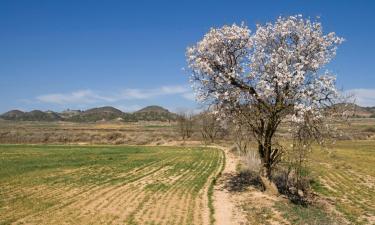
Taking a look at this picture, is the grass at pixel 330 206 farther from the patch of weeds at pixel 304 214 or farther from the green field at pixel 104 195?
the green field at pixel 104 195

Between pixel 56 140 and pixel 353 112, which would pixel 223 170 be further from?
pixel 56 140

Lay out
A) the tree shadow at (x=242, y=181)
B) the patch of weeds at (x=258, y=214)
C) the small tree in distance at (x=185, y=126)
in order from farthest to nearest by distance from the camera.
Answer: the small tree in distance at (x=185, y=126), the tree shadow at (x=242, y=181), the patch of weeds at (x=258, y=214)

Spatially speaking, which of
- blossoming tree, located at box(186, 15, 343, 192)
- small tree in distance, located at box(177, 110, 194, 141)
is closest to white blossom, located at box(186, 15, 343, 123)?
blossoming tree, located at box(186, 15, 343, 192)

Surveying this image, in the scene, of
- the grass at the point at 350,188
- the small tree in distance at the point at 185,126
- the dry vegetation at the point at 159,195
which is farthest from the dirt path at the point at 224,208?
the small tree in distance at the point at 185,126

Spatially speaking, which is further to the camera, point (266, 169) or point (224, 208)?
point (266, 169)

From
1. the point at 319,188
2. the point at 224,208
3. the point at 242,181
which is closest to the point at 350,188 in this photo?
the point at 319,188

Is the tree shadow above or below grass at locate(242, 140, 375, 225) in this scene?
above

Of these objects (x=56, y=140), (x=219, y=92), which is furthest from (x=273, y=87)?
(x=56, y=140)

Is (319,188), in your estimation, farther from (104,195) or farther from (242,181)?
(104,195)

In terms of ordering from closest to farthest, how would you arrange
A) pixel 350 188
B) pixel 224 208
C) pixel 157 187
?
pixel 224 208 < pixel 157 187 < pixel 350 188

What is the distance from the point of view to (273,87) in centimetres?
2483

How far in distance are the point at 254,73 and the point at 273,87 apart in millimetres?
1543

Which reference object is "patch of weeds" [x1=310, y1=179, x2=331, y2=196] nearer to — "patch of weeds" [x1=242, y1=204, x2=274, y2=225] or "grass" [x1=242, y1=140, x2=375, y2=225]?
"grass" [x1=242, y1=140, x2=375, y2=225]


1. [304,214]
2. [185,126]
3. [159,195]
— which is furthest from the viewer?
[185,126]
